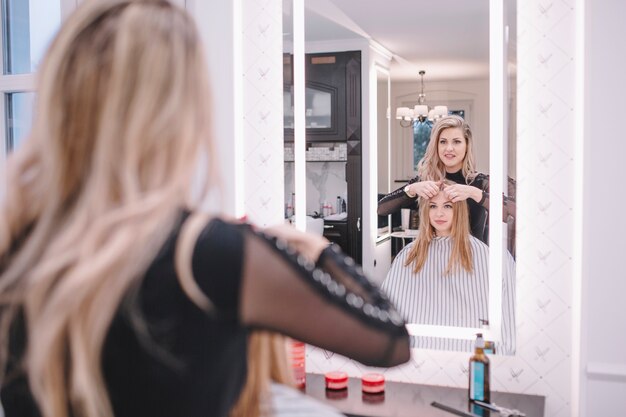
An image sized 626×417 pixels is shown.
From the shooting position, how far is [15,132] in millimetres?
2154

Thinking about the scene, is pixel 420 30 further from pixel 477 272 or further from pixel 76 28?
pixel 76 28

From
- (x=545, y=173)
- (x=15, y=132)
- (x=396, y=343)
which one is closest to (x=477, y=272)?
(x=545, y=173)

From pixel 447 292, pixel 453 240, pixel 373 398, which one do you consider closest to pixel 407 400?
pixel 373 398

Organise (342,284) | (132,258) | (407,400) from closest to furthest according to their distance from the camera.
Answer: (132,258) → (342,284) → (407,400)

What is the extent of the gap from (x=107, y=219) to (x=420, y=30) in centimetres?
144

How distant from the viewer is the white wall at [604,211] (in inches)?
62.1

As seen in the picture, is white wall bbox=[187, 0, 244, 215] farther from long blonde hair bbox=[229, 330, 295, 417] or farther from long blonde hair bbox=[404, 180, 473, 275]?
long blonde hair bbox=[229, 330, 295, 417]

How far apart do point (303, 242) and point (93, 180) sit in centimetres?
26

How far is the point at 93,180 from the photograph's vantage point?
0.65m

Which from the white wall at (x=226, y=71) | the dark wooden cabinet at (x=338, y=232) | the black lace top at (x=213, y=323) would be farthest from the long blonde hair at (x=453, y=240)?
the black lace top at (x=213, y=323)

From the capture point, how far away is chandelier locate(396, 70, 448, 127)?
182cm

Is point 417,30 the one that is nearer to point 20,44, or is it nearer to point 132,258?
point 20,44

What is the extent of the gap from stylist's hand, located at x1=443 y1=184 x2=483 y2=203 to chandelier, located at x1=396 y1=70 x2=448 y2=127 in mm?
206

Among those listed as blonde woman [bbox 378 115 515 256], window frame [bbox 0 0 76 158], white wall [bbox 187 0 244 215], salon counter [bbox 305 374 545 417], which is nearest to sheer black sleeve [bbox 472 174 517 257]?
blonde woman [bbox 378 115 515 256]
